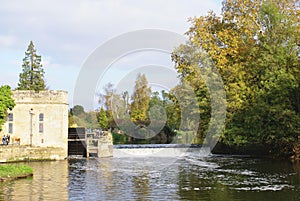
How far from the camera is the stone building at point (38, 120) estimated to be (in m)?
39.7

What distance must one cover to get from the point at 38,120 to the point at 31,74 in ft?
103

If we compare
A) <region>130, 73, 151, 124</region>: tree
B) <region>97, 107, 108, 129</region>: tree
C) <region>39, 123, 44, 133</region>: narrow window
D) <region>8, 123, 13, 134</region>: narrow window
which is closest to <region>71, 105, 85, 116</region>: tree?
<region>97, 107, 108, 129</region>: tree

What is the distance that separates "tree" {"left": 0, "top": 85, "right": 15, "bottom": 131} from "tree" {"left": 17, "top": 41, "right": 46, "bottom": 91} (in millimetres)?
30618

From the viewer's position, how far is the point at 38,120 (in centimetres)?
3997

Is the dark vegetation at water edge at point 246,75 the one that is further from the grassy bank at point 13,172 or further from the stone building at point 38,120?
the grassy bank at point 13,172

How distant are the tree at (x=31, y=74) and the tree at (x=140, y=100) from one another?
1476cm

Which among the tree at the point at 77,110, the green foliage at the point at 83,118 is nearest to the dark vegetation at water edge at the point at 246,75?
the green foliage at the point at 83,118

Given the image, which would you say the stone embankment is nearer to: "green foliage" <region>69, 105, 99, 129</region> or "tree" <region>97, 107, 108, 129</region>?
"green foliage" <region>69, 105, 99, 129</region>

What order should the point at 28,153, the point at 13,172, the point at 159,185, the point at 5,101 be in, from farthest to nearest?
the point at 28,153 → the point at 5,101 → the point at 13,172 → the point at 159,185

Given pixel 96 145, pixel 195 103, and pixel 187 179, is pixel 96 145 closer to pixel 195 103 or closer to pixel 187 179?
pixel 195 103

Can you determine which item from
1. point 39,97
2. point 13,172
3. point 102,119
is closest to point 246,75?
point 39,97

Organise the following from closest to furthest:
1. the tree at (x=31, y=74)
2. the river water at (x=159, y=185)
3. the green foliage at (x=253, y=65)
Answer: the river water at (x=159, y=185), the green foliage at (x=253, y=65), the tree at (x=31, y=74)

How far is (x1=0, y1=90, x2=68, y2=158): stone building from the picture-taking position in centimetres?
3972

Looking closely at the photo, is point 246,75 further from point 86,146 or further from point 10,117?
→ point 10,117
